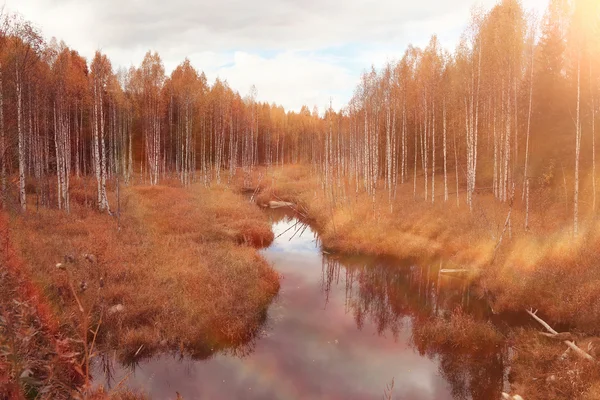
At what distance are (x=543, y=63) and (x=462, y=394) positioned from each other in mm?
24582

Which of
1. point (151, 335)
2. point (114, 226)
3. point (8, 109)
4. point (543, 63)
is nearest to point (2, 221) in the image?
point (114, 226)

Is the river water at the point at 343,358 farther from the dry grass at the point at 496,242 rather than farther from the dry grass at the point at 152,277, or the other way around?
the dry grass at the point at 496,242

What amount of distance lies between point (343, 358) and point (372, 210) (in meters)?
16.5

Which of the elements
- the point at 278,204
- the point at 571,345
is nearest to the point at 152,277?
the point at 571,345

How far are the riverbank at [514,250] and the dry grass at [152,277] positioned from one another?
25.5 ft

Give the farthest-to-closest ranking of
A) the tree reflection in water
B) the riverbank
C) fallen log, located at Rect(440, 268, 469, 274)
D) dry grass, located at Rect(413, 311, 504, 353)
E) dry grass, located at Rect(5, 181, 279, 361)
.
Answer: fallen log, located at Rect(440, 268, 469, 274), dry grass, located at Rect(413, 311, 504, 353), dry grass, located at Rect(5, 181, 279, 361), the tree reflection in water, the riverbank

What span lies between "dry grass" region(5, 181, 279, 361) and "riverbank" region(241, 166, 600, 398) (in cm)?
777

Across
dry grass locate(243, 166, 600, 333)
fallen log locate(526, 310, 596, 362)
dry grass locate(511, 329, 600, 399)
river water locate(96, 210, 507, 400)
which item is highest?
dry grass locate(243, 166, 600, 333)

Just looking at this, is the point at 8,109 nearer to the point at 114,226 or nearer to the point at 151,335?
the point at 114,226

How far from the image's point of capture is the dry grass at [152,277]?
35.9 ft

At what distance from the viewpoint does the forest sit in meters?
11.1

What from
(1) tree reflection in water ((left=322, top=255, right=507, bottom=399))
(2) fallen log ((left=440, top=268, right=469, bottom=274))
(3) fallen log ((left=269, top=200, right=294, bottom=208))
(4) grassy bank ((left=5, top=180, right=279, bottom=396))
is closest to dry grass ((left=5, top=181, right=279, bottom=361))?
(4) grassy bank ((left=5, top=180, right=279, bottom=396))

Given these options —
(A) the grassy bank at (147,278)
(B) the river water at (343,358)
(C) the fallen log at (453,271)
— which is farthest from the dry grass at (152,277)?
(C) the fallen log at (453,271)

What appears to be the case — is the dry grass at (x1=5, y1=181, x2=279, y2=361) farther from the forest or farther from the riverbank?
the riverbank
